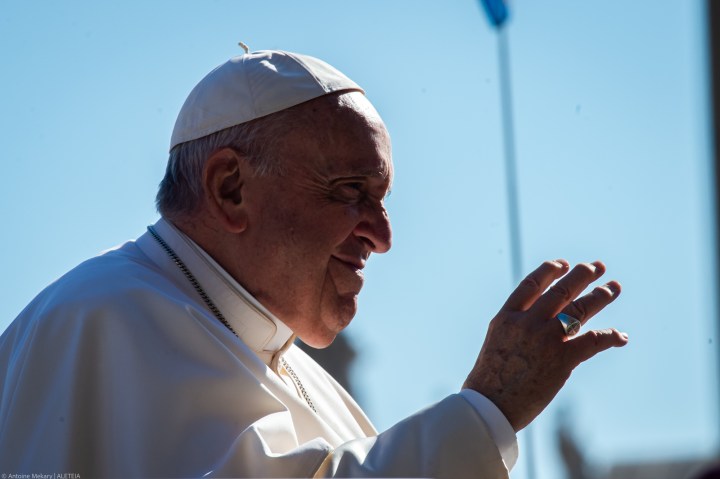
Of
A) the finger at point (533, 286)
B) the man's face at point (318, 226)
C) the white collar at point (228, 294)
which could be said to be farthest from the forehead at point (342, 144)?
the finger at point (533, 286)

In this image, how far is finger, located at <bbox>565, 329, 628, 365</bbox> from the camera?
4.04 meters

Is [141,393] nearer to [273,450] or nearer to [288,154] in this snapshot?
[273,450]

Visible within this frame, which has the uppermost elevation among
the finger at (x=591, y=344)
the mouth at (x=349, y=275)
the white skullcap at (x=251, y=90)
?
the white skullcap at (x=251, y=90)

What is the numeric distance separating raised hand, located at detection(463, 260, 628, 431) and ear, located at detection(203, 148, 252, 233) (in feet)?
3.53

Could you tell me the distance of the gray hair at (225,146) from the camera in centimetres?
480

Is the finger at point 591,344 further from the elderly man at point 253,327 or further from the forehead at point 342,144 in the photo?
the forehead at point 342,144

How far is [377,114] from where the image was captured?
4.99 meters

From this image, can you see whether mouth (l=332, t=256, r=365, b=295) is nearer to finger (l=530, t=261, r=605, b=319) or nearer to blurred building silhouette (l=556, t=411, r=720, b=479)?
Answer: finger (l=530, t=261, r=605, b=319)

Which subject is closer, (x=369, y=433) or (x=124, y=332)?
(x=124, y=332)

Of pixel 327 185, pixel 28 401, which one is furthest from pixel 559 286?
pixel 28 401

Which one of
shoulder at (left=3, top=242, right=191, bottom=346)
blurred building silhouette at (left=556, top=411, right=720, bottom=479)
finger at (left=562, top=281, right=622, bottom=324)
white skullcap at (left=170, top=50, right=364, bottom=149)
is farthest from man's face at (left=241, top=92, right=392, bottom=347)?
blurred building silhouette at (left=556, top=411, right=720, bottom=479)

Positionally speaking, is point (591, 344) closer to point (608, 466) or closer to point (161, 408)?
point (161, 408)

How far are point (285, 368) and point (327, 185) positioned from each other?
802mm

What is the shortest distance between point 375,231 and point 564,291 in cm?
83
